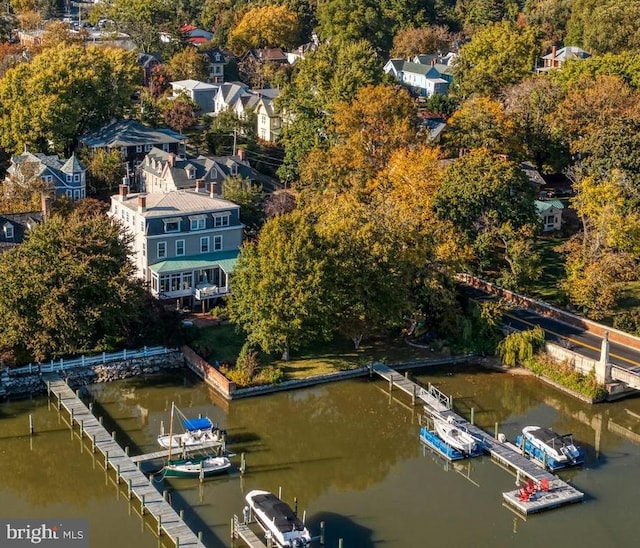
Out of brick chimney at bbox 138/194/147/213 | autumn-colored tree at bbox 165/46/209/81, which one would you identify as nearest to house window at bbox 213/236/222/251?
brick chimney at bbox 138/194/147/213

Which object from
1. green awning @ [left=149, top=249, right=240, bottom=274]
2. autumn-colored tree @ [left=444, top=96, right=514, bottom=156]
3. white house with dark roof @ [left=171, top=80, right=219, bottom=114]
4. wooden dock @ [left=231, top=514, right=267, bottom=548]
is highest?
white house with dark roof @ [left=171, top=80, right=219, bottom=114]

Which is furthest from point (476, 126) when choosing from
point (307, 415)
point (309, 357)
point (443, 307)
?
point (307, 415)

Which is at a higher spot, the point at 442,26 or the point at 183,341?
the point at 442,26

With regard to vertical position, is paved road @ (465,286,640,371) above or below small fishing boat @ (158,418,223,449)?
above

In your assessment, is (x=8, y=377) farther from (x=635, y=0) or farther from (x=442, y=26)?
(x=442, y=26)

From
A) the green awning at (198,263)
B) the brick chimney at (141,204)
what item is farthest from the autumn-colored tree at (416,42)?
the brick chimney at (141,204)

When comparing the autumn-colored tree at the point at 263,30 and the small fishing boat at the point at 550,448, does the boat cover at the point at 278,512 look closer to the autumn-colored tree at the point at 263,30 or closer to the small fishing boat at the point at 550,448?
the small fishing boat at the point at 550,448

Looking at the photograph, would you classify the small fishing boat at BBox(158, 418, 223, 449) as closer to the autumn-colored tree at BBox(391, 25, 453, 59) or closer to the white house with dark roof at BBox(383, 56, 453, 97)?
the white house with dark roof at BBox(383, 56, 453, 97)
